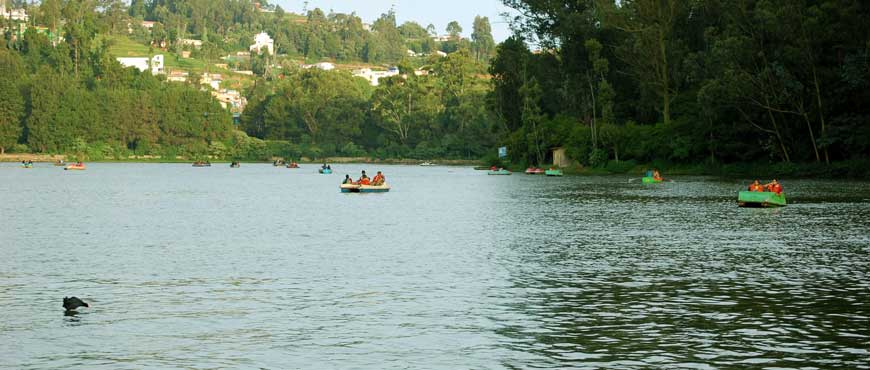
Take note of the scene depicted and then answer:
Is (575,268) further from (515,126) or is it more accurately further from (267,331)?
(515,126)

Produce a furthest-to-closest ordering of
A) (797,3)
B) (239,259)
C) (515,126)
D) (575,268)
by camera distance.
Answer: (515,126)
(797,3)
(239,259)
(575,268)

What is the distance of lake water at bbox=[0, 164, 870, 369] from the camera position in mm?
18562

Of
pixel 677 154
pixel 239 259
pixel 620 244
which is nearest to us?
pixel 239 259

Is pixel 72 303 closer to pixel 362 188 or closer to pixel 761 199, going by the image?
pixel 761 199

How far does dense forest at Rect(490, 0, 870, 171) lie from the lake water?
1504 inches

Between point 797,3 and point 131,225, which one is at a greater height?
point 797,3

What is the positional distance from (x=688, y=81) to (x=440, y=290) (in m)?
91.1

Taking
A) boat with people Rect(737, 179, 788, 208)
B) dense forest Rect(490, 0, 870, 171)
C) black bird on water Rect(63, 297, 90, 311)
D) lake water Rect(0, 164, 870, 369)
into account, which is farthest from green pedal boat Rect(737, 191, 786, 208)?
black bird on water Rect(63, 297, 90, 311)

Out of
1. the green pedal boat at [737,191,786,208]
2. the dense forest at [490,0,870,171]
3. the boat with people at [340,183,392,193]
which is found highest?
the dense forest at [490,0,870,171]

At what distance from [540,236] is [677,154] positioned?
236ft

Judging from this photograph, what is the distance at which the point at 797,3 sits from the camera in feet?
291

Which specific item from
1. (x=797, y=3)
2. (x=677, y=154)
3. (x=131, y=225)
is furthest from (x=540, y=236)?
(x=677, y=154)

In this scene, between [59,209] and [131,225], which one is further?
[59,209]

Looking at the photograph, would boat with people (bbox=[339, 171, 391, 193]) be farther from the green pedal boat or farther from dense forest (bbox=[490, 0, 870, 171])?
the green pedal boat
